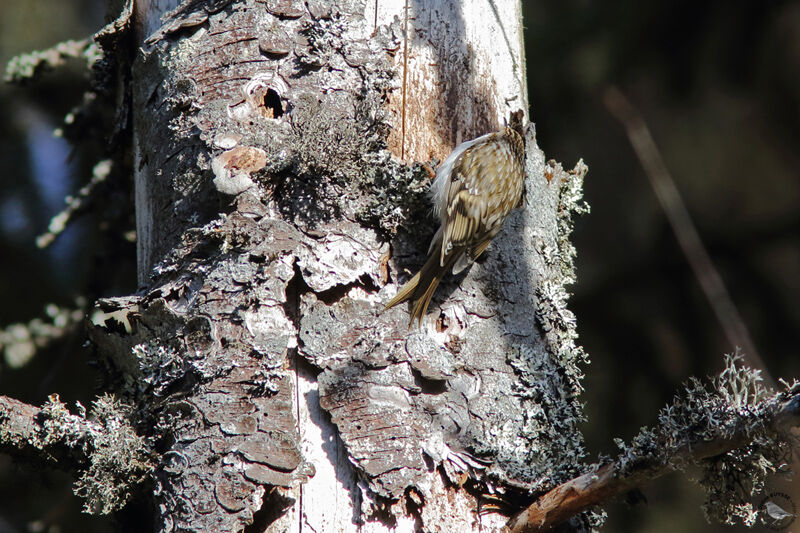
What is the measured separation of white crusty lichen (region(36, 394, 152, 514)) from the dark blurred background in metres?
1.92

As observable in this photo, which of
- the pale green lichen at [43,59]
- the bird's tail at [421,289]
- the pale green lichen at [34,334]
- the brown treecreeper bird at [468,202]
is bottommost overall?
the bird's tail at [421,289]

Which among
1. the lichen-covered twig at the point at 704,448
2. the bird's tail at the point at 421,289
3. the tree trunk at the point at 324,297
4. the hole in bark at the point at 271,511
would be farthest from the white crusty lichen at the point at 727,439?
the hole in bark at the point at 271,511

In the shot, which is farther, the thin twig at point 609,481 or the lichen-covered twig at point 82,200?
the lichen-covered twig at point 82,200

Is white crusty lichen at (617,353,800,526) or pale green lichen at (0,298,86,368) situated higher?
pale green lichen at (0,298,86,368)

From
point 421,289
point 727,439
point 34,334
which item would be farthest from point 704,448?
point 34,334

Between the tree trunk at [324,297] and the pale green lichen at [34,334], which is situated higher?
the pale green lichen at [34,334]

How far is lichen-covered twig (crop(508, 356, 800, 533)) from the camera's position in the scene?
53.2 inches

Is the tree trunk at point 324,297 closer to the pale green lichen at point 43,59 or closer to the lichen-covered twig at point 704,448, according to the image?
the lichen-covered twig at point 704,448

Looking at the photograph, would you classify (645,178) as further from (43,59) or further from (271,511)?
(271,511)

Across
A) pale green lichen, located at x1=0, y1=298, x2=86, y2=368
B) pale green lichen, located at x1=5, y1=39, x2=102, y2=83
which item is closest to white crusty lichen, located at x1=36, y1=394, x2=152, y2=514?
pale green lichen, located at x1=0, y1=298, x2=86, y2=368

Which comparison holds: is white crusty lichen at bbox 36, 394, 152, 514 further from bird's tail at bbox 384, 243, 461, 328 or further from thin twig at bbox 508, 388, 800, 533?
thin twig at bbox 508, 388, 800, 533

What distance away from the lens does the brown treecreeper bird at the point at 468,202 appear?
1674 mm

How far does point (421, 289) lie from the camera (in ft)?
5.44

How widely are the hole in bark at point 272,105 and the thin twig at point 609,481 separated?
940 millimetres
